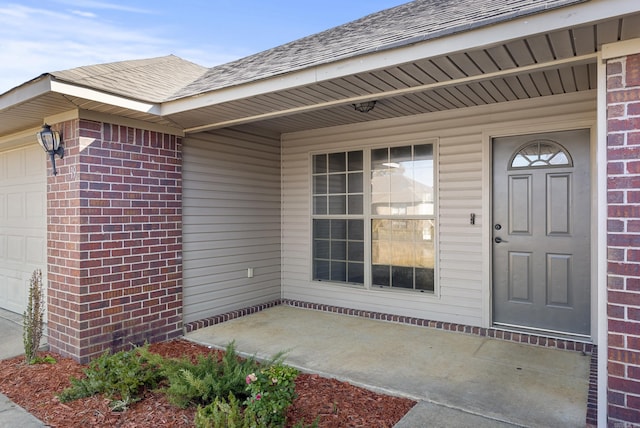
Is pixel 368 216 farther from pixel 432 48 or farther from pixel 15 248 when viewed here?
pixel 15 248

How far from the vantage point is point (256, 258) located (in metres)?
5.36

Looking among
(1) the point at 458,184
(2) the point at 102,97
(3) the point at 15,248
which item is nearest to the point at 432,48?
(1) the point at 458,184

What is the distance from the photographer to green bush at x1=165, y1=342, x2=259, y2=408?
8.30 feet

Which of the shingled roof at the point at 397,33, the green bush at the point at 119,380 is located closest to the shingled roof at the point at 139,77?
the shingled roof at the point at 397,33

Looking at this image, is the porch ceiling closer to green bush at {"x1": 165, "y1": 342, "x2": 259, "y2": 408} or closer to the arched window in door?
the arched window in door

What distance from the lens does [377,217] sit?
497 centimetres

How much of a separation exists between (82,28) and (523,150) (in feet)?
28.3

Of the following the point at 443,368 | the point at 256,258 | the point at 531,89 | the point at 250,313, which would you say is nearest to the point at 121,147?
the point at 256,258

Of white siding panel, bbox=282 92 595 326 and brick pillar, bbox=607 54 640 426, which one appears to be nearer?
brick pillar, bbox=607 54 640 426

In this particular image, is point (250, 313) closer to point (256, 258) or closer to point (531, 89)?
point (256, 258)

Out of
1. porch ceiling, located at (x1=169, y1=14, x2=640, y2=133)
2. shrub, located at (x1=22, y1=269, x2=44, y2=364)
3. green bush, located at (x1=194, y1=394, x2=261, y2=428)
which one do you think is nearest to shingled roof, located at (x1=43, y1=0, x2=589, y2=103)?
porch ceiling, located at (x1=169, y1=14, x2=640, y2=133)

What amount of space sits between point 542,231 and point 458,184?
3.11 ft

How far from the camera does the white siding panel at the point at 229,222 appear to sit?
180 inches

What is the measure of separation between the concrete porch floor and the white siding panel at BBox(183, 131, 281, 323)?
43 centimetres
